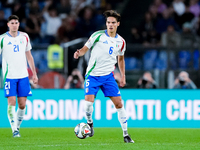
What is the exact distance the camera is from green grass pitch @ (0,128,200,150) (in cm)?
773

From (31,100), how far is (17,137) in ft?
10.0

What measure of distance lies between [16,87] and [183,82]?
5181 millimetres

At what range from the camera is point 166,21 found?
1714cm

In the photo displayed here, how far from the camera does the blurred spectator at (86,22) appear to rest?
666 inches

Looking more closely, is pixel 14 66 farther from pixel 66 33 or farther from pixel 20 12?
pixel 20 12

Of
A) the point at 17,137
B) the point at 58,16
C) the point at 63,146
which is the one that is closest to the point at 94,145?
the point at 63,146

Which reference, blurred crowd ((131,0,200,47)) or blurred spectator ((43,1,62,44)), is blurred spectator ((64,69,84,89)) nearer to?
blurred crowd ((131,0,200,47))

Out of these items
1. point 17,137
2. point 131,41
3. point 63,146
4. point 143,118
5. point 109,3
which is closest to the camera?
point 63,146

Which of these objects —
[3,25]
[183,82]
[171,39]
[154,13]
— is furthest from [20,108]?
[154,13]

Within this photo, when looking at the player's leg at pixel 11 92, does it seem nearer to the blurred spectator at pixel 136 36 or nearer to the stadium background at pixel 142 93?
the stadium background at pixel 142 93

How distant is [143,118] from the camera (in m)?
12.4

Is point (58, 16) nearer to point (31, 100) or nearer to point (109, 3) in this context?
point (109, 3)

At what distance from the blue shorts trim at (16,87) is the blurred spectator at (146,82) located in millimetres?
4257

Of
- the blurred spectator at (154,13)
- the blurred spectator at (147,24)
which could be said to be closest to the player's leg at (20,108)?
the blurred spectator at (147,24)
